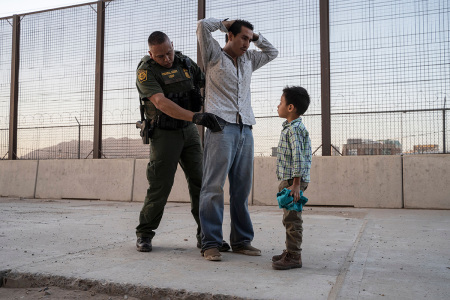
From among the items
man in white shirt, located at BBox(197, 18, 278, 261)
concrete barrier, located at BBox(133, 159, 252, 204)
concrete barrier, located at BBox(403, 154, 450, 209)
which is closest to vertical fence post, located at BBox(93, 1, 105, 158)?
concrete barrier, located at BBox(133, 159, 252, 204)

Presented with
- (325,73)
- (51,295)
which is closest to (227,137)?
(51,295)

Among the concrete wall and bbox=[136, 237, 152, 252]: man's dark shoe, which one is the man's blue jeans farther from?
the concrete wall

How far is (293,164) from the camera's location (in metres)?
2.54

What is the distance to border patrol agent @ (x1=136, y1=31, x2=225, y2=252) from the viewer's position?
309 cm

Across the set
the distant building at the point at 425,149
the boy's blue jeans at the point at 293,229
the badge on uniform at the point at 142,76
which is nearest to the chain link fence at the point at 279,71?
the distant building at the point at 425,149

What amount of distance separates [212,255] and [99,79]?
23.5ft

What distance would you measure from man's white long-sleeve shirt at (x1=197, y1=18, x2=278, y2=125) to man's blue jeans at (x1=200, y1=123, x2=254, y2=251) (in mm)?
111

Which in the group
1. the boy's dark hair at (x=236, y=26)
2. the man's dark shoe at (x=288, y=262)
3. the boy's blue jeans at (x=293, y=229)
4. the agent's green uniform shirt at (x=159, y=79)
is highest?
the boy's dark hair at (x=236, y=26)

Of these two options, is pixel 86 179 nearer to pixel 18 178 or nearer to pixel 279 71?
pixel 18 178

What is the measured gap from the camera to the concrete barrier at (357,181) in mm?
6941

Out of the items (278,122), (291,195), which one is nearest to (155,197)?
(291,195)

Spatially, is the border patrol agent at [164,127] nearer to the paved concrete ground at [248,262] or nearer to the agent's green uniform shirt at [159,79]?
the agent's green uniform shirt at [159,79]

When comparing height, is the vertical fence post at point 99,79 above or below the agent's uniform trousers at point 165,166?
above

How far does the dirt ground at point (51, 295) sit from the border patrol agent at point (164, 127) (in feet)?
2.80
